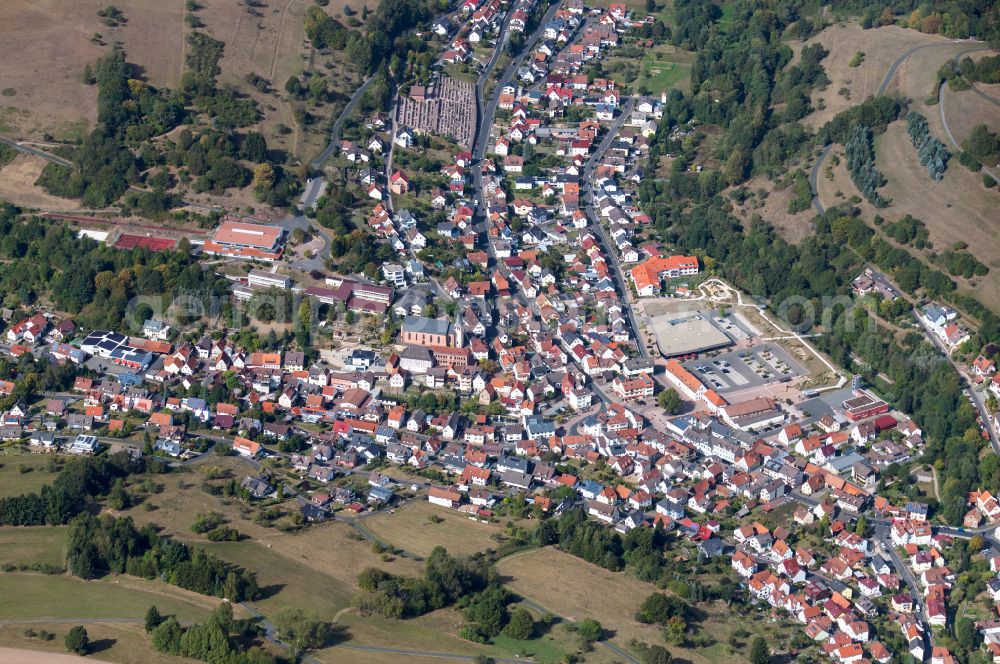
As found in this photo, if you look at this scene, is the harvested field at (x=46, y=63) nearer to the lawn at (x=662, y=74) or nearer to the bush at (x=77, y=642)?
the lawn at (x=662, y=74)

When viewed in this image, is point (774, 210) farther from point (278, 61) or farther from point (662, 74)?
point (278, 61)

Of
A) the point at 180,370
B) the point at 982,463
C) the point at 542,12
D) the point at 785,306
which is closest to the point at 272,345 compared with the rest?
the point at 180,370

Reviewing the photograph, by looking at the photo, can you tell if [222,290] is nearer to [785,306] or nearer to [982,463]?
[785,306]

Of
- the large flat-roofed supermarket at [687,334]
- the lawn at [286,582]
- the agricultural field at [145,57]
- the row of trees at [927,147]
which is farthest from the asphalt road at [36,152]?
the row of trees at [927,147]

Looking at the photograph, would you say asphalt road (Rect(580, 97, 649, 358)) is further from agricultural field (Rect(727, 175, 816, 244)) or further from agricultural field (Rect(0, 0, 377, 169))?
agricultural field (Rect(0, 0, 377, 169))

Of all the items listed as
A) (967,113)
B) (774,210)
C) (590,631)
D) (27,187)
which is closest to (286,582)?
(590,631)
